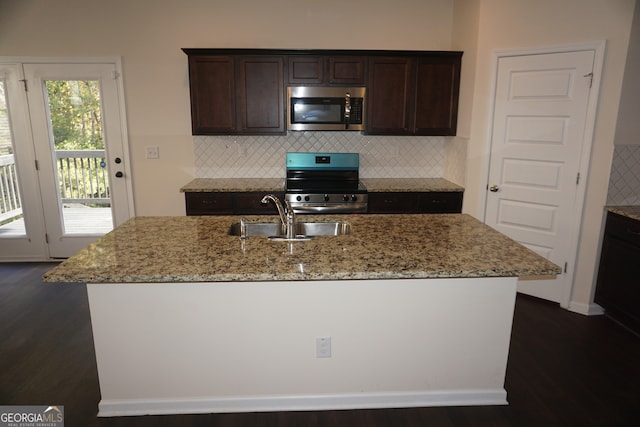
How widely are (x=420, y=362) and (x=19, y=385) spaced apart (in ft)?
7.54

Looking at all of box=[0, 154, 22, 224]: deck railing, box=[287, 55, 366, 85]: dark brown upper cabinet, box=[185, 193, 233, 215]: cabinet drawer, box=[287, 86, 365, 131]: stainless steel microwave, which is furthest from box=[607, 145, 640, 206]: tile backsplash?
box=[0, 154, 22, 224]: deck railing

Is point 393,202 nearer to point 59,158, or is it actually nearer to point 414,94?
point 414,94

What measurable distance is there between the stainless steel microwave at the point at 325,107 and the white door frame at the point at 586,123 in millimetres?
1170

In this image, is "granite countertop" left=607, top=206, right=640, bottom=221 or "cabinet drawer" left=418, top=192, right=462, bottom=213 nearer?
"granite countertop" left=607, top=206, right=640, bottom=221

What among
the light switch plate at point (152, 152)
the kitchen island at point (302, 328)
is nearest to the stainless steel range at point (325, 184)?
the light switch plate at point (152, 152)

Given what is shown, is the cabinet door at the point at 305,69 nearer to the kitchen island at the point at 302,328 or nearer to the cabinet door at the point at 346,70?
the cabinet door at the point at 346,70

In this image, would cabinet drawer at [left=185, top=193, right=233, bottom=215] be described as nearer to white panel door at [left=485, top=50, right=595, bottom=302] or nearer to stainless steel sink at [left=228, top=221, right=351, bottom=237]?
stainless steel sink at [left=228, top=221, right=351, bottom=237]

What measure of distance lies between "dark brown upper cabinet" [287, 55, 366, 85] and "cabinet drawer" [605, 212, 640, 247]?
2.40 metres

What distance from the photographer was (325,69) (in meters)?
3.93

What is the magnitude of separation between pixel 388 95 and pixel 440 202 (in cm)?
116

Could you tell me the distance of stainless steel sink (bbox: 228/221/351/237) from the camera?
2592 mm

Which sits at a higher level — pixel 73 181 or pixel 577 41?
pixel 577 41

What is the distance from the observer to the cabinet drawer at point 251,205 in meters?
3.92

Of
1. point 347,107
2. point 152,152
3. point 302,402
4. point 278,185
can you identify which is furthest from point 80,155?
point 302,402
